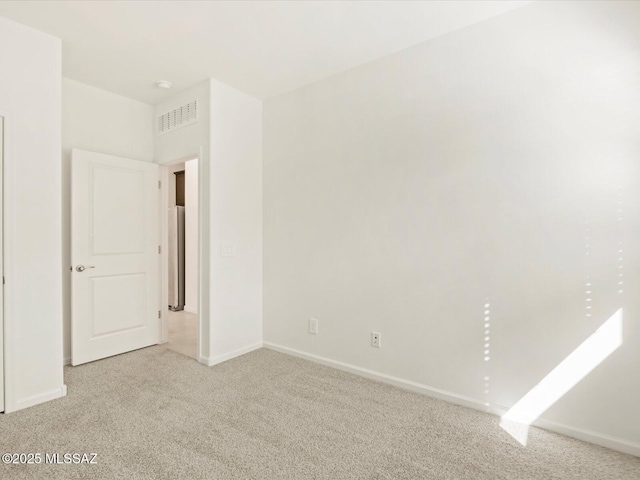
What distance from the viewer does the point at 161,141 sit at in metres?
3.79

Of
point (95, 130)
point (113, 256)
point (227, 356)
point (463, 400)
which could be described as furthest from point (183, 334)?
point (463, 400)

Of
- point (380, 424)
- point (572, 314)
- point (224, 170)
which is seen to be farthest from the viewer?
point (224, 170)

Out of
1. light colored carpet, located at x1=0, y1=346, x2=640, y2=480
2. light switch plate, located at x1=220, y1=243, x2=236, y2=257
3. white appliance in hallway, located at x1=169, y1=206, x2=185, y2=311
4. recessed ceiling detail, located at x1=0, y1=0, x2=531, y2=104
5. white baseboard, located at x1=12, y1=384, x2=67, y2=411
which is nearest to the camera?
light colored carpet, located at x1=0, y1=346, x2=640, y2=480

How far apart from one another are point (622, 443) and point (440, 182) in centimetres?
187

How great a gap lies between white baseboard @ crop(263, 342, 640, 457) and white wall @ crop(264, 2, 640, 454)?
0.02 metres

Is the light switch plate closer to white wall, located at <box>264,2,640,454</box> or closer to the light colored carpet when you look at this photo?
white wall, located at <box>264,2,640,454</box>

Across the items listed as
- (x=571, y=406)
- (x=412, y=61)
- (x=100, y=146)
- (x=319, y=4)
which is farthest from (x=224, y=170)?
(x=571, y=406)

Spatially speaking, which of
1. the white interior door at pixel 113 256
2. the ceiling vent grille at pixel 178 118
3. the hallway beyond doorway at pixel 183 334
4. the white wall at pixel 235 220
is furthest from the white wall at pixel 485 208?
the white interior door at pixel 113 256

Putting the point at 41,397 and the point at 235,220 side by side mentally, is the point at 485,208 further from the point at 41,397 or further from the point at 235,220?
the point at 41,397

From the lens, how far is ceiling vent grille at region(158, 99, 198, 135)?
3.42m

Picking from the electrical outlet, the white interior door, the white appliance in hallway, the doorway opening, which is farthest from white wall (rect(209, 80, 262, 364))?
the white appliance in hallway

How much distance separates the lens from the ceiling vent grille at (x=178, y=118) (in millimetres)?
3420

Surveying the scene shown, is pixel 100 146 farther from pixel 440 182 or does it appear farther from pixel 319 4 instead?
pixel 440 182

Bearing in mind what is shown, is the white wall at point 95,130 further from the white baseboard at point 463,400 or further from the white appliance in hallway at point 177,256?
the white baseboard at point 463,400
